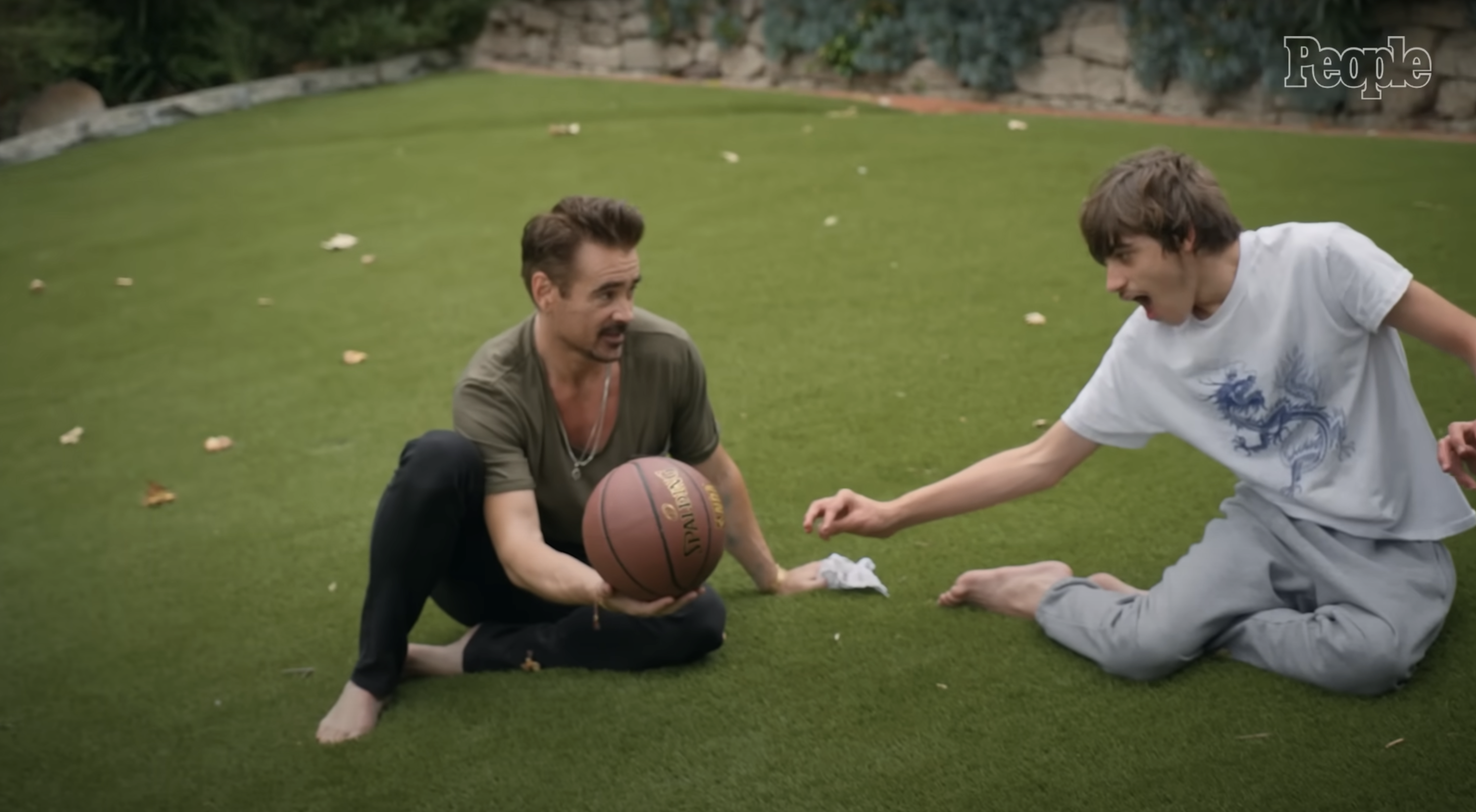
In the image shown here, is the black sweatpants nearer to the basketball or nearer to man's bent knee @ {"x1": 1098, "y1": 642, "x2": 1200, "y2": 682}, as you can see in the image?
the basketball

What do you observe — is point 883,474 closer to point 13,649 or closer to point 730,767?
point 730,767

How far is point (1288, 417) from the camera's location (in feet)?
10.4

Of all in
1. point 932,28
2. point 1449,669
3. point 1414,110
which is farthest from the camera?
point 932,28

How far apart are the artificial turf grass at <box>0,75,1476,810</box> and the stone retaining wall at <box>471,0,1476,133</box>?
4.12 feet

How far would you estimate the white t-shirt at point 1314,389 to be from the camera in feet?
10.00

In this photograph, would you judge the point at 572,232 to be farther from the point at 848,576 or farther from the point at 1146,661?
the point at 1146,661

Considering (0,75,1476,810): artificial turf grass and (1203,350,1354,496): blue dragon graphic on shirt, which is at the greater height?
(1203,350,1354,496): blue dragon graphic on shirt

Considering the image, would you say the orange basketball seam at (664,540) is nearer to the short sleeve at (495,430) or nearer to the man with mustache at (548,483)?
the man with mustache at (548,483)

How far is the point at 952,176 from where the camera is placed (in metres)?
8.72

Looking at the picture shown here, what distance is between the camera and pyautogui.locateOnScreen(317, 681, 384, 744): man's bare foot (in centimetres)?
338

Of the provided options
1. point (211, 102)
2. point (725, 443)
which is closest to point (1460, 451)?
point (725, 443)

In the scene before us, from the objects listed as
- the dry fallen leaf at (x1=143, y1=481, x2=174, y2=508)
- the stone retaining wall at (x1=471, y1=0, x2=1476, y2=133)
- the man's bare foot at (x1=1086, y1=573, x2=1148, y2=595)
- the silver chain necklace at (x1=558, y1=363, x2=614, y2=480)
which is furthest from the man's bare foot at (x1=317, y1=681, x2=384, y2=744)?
the stone retaining wall at (x1=471, y1=0, x2=1476, y2=133)

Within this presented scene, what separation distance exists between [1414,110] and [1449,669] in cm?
799

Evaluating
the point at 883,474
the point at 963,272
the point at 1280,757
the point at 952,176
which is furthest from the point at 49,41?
the point at 1280,757
